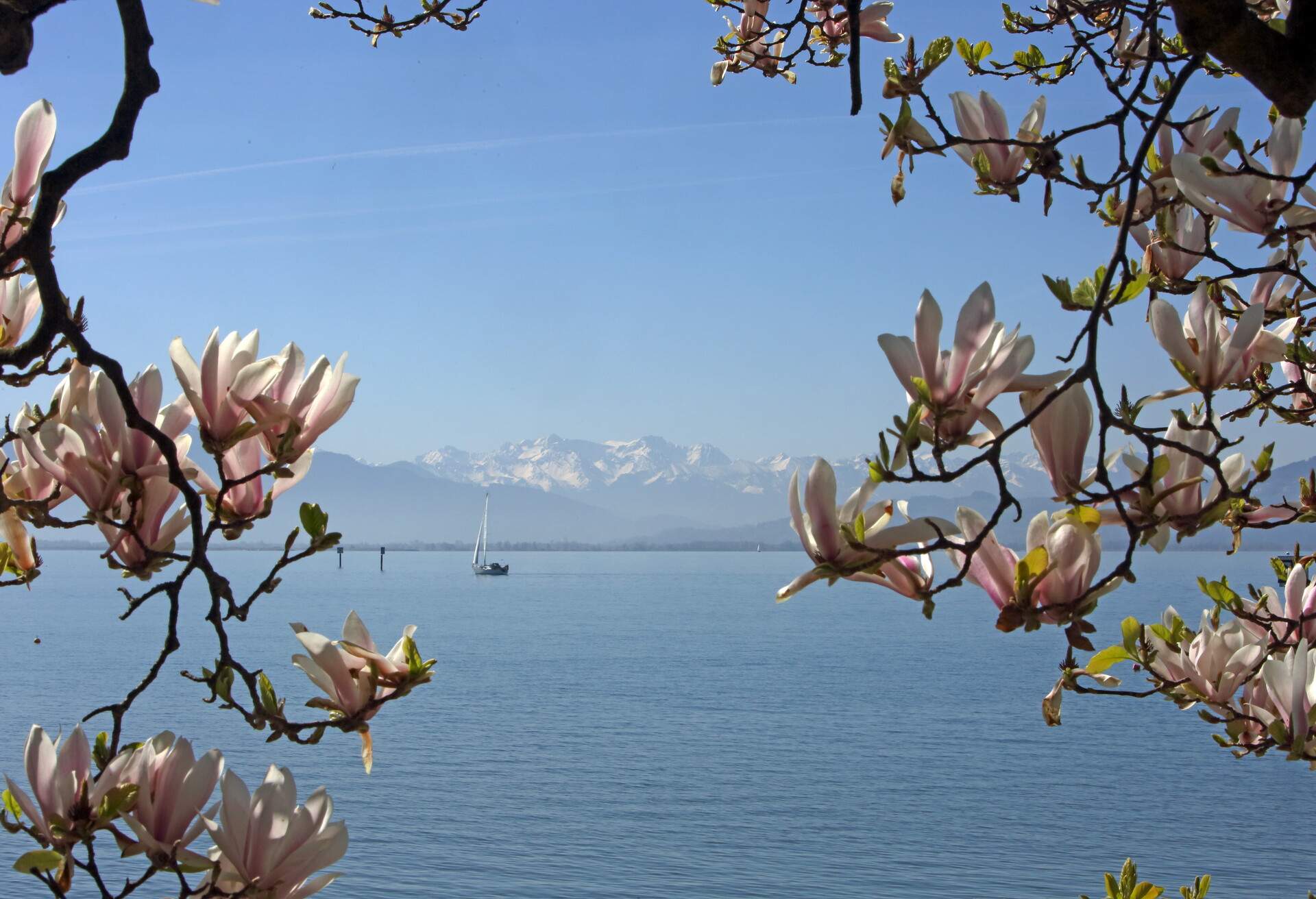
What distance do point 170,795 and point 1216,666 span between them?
169cm

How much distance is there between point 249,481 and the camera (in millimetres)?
1104

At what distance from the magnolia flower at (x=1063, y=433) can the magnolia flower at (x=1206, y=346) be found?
162 millimetres

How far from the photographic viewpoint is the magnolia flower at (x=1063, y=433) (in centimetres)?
96

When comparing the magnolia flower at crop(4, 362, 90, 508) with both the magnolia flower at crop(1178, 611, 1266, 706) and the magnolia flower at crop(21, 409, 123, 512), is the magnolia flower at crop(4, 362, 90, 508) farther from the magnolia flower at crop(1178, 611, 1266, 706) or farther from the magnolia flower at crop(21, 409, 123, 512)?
the magnolia flower at crop(1178, 611, 1266, 706)

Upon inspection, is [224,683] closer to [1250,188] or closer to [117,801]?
[117,801]

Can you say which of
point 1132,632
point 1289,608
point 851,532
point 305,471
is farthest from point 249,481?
point 1289,608

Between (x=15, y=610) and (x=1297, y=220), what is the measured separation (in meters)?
88.1

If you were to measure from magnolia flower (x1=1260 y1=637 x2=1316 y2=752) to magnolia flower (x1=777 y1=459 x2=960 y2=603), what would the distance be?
3.13ft

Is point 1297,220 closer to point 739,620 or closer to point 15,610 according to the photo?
point 739,620

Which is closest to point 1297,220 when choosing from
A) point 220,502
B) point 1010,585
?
point 1010,585

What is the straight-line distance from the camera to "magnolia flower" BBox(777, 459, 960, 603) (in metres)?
0.95

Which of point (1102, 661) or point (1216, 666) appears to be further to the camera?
point (1216, 666)

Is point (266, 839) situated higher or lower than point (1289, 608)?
lower

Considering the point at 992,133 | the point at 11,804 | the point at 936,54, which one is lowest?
the point at 11,804
